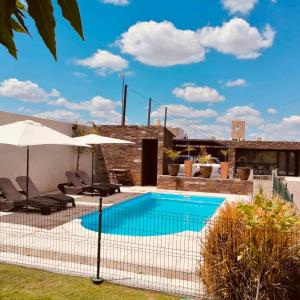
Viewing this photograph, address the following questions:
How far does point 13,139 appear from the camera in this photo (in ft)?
33.0

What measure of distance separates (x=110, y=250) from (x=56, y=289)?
2077 mm

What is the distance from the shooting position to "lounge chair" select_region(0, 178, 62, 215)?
10.6 m

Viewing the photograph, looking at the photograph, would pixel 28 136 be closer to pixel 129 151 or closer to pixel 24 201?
pixel 24 201

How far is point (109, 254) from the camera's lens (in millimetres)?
7141

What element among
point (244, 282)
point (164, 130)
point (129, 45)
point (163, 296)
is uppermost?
point (129, 45)

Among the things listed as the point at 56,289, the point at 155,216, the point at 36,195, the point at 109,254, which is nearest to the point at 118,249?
the point at 109,254

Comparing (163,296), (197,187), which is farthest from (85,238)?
(197,187)

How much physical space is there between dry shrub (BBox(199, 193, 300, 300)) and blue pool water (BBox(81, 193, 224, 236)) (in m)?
0.69

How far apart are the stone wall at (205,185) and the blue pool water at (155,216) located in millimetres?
1745

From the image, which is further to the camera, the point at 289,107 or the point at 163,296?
the point at 289,107

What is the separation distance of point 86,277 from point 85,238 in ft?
6.74

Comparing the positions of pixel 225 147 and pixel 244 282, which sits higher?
pixel 225 147

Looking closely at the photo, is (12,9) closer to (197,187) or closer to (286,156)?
(197,187)

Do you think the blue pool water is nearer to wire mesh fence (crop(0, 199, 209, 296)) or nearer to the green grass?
wire mesh fence (crop(0, 199, 209, 296))
